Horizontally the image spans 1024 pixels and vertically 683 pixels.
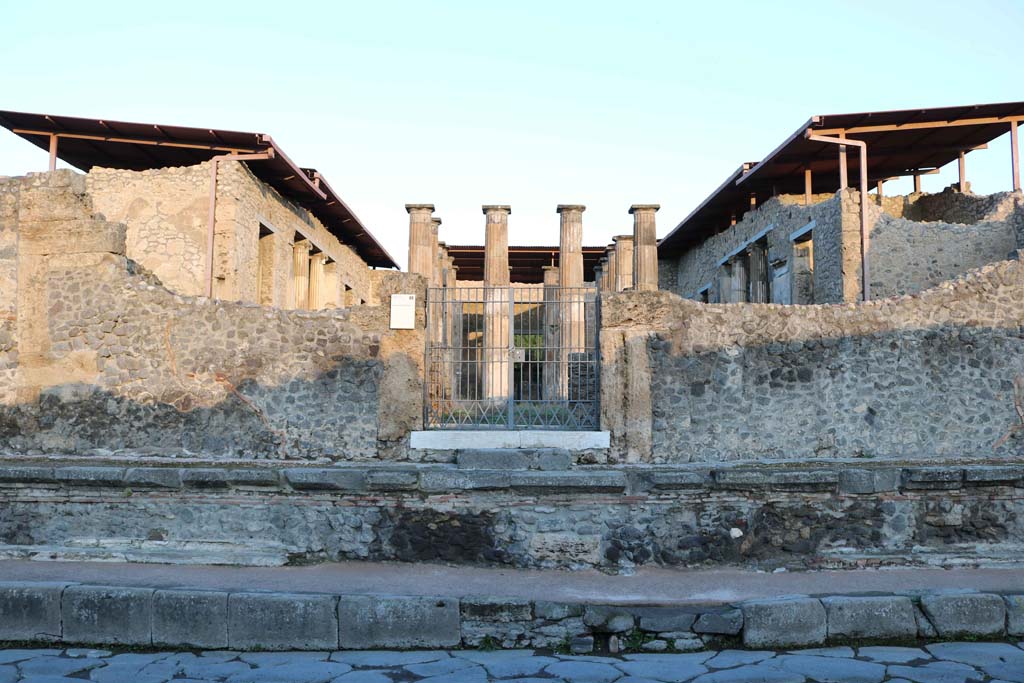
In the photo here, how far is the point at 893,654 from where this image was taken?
4.26 m

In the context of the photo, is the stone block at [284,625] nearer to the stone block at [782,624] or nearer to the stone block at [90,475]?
the stone block at [90,475]

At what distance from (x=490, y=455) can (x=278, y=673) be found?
2.69m

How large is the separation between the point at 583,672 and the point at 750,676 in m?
0.83

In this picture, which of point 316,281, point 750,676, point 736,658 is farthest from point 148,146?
point 750,676

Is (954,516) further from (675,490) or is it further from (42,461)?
(42,461)

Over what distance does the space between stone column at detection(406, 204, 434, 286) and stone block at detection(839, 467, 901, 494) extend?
12.4m

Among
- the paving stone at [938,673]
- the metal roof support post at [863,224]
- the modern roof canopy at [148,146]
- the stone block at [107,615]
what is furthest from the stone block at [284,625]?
the metal roof support post at [863,224]

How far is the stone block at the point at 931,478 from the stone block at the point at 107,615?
5.06 meters

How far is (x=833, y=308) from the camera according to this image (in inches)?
303

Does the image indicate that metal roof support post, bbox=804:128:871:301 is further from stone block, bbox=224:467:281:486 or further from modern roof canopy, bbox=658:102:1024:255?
stone block, bbox=224:467:281:486

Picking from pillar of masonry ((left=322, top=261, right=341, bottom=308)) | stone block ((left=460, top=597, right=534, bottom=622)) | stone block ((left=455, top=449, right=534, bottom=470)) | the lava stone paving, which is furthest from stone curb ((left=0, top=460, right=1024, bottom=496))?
pillar of masonry ((left=322, top=261, right=341, bottom=308))

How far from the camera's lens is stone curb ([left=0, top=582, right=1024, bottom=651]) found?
175 inches

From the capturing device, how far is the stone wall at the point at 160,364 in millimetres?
7418

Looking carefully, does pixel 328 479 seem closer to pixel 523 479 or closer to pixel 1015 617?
pixel 523 479
